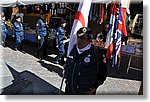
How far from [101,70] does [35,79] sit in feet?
1.91

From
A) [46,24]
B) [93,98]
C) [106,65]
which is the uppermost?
[46,24]

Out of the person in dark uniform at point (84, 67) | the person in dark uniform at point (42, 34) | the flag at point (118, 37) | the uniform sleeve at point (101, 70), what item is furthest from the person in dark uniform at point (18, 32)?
the flag at point (118, 37)

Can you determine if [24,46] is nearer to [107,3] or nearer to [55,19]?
[55,19]

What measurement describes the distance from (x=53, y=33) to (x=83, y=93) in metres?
0.56

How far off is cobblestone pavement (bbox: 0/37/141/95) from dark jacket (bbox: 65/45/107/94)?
0.42ft

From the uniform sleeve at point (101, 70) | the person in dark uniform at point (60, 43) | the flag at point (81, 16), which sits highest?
the flag at point (81, 16)

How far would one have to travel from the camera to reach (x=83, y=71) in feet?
8.41

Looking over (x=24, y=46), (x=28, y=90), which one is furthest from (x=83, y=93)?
(x=24, y=46)

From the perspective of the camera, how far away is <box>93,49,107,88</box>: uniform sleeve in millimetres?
2514

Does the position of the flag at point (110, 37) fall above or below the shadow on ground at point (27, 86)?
above

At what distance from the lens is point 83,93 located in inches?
104

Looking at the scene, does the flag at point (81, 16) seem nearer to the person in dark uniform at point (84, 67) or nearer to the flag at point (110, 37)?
the person in dark uniform at point (84, 67)

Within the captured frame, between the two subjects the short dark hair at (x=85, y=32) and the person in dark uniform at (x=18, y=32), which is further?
the person in dark uniform at (x=18, y=32)

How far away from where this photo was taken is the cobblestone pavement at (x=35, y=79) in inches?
105
